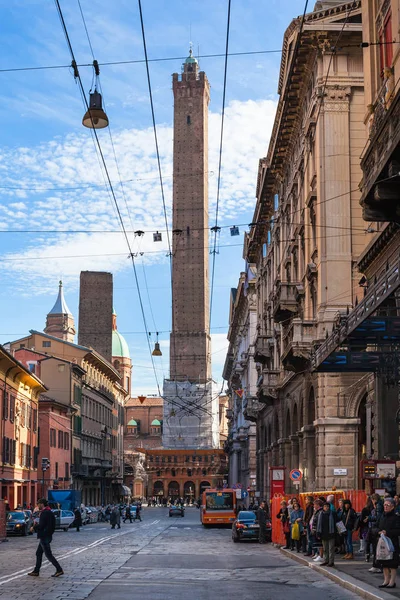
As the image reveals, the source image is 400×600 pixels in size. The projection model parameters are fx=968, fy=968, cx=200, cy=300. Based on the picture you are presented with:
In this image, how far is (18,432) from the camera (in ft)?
199

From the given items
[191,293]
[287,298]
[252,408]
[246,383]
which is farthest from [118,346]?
[287,298]

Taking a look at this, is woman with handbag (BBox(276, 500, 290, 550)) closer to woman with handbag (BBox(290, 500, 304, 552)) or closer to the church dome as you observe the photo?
woman with handbag (BBox(290, 500, 304, 552))

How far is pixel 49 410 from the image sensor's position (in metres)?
72.8

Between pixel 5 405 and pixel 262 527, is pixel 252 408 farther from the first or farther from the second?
pixel 262 527

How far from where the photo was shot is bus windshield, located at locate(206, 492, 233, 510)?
190 ft

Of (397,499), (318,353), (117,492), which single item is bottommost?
(117,492)

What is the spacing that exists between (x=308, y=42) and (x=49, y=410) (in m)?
44.5

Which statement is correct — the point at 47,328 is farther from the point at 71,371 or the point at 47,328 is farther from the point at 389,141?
the point at 389,141

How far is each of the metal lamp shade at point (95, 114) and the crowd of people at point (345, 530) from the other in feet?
29.6

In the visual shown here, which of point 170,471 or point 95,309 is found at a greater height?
point 95,309

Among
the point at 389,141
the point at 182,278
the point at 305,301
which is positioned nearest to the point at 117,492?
the point at 182,278

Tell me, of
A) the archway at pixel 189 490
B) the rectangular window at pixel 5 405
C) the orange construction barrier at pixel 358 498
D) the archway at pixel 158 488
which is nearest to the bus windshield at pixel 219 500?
the rectangular window at pixel 5 405

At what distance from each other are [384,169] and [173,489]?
433 ft

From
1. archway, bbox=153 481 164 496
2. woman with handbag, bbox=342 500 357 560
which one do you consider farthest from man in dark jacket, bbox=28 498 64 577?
archway, bbox=153 481 164 496
